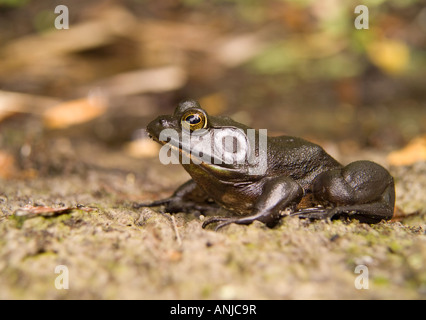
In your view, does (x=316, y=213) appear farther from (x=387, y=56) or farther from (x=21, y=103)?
(x=387, y=56)

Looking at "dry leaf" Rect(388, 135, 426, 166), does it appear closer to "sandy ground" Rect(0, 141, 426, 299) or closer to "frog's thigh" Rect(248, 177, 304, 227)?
"sandy ground" Rect(0, 141, 426, 299)

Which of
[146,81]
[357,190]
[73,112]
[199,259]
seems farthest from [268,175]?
[146,81]

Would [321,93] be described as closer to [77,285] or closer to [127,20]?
[127,20]

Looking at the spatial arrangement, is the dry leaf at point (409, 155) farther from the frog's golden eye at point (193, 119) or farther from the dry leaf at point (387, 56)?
the dry leaf at point (387, 56)

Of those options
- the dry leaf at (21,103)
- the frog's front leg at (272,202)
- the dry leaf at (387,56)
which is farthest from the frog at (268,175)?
the dry leaf at (387,56)

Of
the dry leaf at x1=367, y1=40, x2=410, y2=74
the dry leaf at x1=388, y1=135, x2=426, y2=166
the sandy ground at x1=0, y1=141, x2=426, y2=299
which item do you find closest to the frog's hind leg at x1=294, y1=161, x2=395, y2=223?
the sandy ground at x1=0, y1=141, x2=426, y2=299

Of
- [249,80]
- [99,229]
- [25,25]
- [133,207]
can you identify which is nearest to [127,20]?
[25,25]
